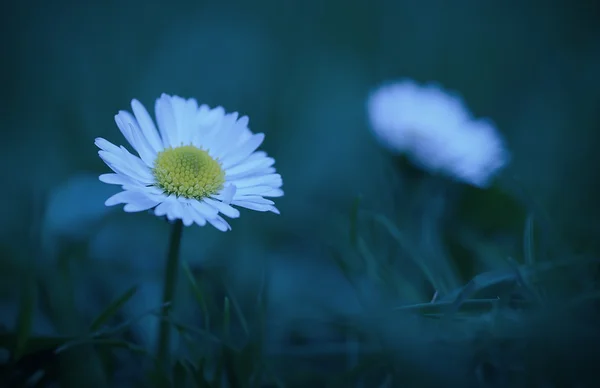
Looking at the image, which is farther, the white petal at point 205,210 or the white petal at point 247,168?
the white petal at point 247,168

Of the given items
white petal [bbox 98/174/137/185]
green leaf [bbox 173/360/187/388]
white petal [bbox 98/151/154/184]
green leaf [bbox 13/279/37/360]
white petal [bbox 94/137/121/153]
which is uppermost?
white petal [bbox 94/137/121/153]

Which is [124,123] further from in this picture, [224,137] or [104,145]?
[224,137]

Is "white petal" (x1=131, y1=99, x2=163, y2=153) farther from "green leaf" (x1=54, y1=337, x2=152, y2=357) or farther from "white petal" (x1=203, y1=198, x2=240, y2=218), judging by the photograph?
"green leaf" (x1=54, y1=337, x2=152, y2=357)

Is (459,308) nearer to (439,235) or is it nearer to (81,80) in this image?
(439,235)

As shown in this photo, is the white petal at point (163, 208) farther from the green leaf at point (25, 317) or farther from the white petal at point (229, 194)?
the green leaf at point (25, 317)

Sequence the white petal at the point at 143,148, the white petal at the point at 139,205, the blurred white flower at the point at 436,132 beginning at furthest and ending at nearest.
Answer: the blurred white flower at the point at 436,132 < the white petal at the point at 143,148 < the white petal at the point at 139,205

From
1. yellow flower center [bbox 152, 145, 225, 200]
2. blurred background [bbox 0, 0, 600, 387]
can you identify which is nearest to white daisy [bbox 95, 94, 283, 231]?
yellow flower center [bbox 152, 145, 225, 200]

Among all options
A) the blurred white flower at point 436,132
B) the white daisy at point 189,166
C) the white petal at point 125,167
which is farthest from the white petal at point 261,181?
the blurred white flower at point 436,132
